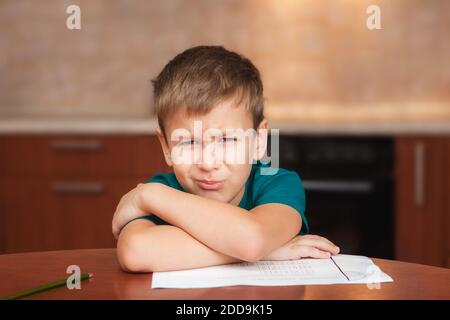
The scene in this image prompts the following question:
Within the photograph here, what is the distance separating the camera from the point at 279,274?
3.14ft

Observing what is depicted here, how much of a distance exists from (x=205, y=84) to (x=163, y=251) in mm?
300

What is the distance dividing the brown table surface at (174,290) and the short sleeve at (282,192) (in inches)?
7.8

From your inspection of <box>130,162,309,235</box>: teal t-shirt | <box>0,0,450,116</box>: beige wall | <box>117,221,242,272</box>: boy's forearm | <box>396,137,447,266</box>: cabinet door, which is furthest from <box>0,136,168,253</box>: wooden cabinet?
<box>117,221,242,272</box>: boy's forearm

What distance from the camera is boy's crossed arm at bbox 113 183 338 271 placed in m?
1.00

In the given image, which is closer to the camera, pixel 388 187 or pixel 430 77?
pixel 388 187

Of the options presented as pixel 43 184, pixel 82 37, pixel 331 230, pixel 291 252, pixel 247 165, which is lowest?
pixel 331 230

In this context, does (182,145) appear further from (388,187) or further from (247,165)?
Result: (388,187)

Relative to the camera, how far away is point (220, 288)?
876mm

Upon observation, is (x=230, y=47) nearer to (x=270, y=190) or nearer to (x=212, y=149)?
(x=270, y=190)

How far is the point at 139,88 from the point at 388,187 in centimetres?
141
